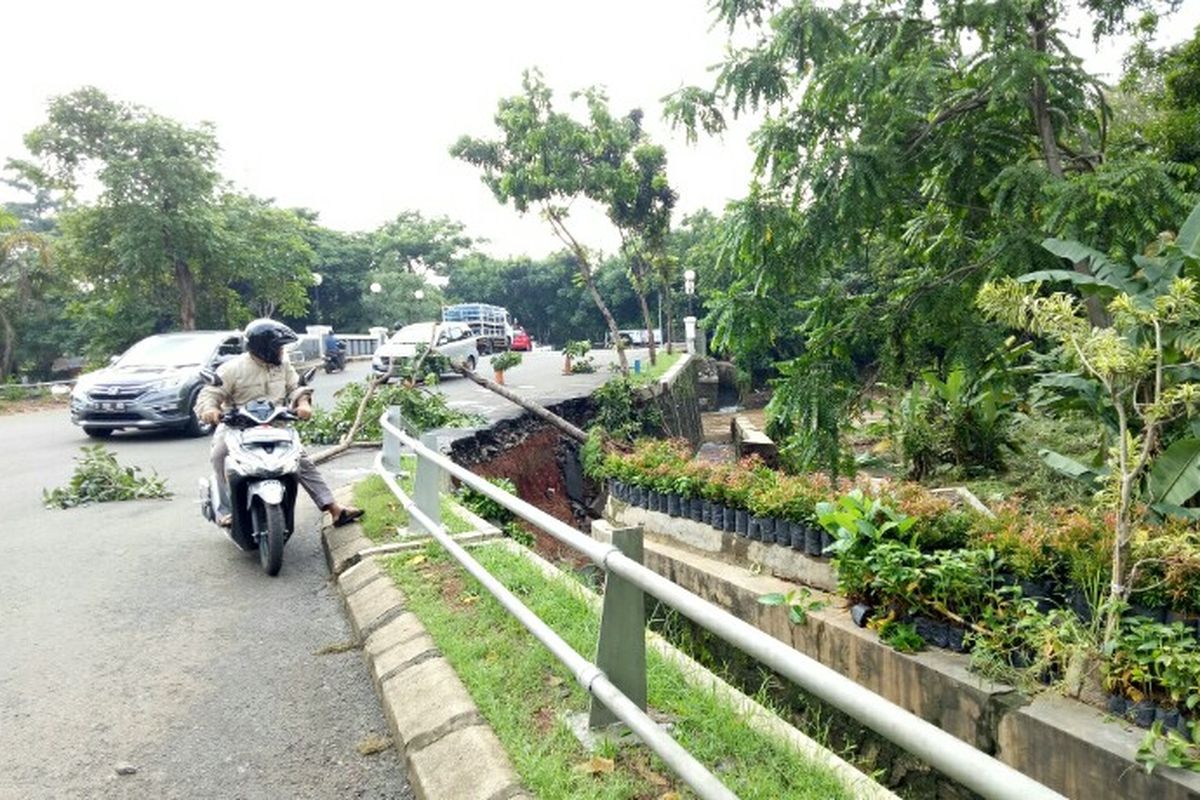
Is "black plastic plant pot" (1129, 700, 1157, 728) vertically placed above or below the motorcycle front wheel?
below

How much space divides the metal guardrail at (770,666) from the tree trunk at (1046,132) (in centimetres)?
557

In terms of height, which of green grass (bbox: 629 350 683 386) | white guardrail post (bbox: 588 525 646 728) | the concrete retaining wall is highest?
white guardrail post (bbox: 588 525 646 728)

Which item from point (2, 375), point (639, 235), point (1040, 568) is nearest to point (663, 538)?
point (1040, 568)

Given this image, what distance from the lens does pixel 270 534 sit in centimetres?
527

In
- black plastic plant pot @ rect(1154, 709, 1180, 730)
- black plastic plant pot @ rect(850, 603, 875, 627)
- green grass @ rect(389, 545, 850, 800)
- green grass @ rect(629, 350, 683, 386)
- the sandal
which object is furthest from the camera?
green grass @ rect(629, 350, 683, 386)

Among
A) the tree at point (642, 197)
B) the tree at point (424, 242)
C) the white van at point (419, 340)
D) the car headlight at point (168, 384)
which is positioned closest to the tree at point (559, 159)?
the tree at point (642, 197)

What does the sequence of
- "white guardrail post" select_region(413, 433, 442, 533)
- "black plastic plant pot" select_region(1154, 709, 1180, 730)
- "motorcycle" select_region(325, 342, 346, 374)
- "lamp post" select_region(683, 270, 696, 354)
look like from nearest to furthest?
1. "black plastic plant pot" select_region(1154, 709, 1180, 730)
2. "white guardrail post" select_region(413, 433, 442, 533)
3. "motorcycle" select_region(325, 342, 346, 374)
4. "lamp post" select_region(683, 270, 696, 354)

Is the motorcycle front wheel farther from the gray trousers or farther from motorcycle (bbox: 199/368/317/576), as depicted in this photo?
the gray trousers

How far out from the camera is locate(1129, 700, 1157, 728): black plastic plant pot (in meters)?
3.27

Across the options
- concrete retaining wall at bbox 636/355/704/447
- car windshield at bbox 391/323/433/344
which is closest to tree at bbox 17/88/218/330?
→ car windshield at bbox 391/323/433/344

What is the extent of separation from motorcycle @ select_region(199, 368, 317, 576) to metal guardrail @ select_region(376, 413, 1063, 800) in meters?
2.47

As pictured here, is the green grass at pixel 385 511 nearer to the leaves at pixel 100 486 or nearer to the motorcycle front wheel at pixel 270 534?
the motorcycle front wheel at pixel 270 534

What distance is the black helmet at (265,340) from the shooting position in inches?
229

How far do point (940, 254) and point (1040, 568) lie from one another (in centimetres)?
422
